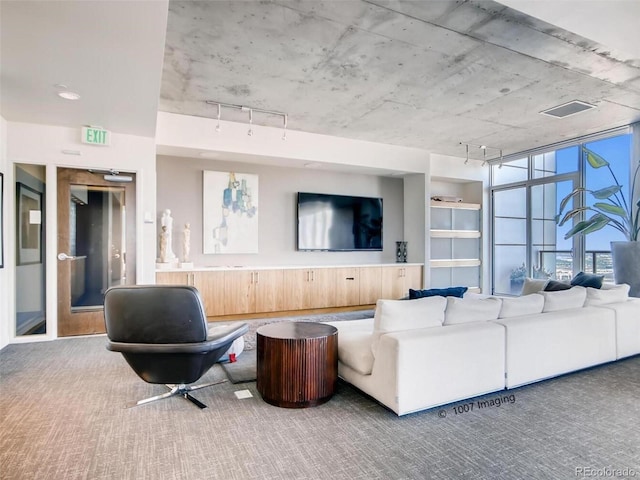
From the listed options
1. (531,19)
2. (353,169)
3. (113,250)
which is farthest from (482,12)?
(113,250)

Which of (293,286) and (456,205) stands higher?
(456,205)

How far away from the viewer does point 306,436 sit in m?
2.39

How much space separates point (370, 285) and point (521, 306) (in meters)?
3.63

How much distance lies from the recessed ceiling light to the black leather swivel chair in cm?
216

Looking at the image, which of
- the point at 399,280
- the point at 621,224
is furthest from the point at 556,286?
the point at 399,280

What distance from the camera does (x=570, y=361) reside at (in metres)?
3.47

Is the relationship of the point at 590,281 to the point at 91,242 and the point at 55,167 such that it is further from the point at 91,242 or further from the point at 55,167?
the point at 55,167

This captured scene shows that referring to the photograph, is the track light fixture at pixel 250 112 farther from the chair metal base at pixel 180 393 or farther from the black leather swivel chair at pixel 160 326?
A: the chair metal base at pixel 180 393

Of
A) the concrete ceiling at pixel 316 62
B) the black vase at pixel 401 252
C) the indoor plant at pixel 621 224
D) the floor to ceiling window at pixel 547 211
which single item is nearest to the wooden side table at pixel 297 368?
the concrete ceiling at pixel 316 62

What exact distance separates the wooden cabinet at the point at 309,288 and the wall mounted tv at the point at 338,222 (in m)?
0.62

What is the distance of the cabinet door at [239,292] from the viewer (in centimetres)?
578

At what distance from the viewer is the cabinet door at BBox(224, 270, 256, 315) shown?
578cm

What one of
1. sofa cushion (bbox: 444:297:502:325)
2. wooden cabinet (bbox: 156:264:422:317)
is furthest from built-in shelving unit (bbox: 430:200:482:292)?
sofa cushion (bbox: 444:297:502:325)

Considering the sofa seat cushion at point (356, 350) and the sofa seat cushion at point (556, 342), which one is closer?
the sofa seat cushion at point (356, 350)
